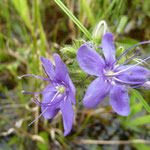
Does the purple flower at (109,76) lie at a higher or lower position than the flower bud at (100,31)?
lower

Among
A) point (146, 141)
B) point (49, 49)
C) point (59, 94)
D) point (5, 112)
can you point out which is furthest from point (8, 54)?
point (146, 141)

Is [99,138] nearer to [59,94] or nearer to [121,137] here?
[121,137]

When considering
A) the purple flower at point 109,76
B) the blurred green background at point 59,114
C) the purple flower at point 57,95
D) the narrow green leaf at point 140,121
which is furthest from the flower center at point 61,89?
the narrow green leaf at point 140,121

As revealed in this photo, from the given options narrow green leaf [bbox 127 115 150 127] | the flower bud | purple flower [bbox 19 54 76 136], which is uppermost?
the flower bud

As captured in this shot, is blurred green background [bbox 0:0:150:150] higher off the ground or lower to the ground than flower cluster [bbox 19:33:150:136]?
lower

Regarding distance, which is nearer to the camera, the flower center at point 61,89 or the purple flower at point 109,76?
the purple flower at point 109,76

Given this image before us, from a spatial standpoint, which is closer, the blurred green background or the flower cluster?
the flower cluster

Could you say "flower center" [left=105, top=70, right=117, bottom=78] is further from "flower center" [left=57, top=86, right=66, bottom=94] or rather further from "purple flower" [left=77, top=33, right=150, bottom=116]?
"flower center" [left=57, top=86, right=66, bottom=94]

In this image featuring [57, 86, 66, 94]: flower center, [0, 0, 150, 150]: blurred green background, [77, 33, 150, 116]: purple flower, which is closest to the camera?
[77, 33, 150, 116]: purple flower

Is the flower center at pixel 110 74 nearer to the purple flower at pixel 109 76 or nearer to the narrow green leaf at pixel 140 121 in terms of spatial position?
the purple flower at pixel 109 76

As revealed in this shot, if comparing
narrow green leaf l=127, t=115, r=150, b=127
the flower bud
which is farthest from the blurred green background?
the flower bud
